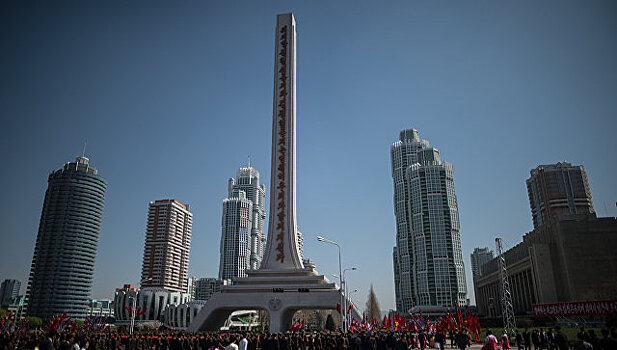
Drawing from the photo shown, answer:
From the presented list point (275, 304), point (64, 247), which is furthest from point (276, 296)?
point (64, 247)

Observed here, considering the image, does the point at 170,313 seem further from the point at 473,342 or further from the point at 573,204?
the point at 573,204

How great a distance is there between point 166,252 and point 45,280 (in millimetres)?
43558

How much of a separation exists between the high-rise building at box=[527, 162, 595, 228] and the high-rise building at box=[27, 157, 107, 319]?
138548 millimetres

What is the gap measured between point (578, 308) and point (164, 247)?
477 feet

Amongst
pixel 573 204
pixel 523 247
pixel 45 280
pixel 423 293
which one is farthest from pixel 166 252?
pixel 573 204

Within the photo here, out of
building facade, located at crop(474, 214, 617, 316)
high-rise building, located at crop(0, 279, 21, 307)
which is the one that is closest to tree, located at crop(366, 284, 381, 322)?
building facade, located at crop(474, 214, 617, 316)

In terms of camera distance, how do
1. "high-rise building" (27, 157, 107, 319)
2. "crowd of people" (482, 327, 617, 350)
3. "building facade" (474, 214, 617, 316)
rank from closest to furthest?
"crowd of people" (482, 327, 617, 350) < "building facade" (474, 214, 617, 316) < "high-rise building" (27, 157, 107, 319)

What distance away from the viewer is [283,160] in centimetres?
4759

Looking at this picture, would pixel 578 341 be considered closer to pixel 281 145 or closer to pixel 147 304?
pixel 281 145

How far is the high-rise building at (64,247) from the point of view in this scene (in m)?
124

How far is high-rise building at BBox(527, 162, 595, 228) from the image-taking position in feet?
396

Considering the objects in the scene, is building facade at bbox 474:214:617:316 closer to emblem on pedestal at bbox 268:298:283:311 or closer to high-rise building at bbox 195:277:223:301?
emblem on pedestal at bbox 268:298:283:311

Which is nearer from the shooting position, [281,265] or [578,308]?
[578,308]

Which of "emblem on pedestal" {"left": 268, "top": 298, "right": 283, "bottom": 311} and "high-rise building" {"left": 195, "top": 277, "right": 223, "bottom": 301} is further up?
"high-rise building" {"left": 195, "top": 277, "right": 223, "bottom": 301}
